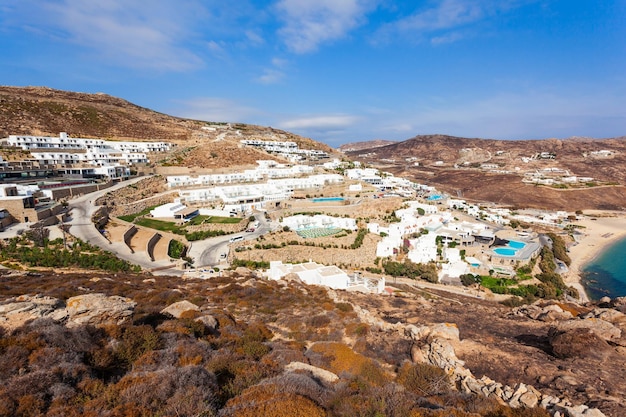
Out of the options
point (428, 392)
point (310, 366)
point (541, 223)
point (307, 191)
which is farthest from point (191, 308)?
point (541, 223)

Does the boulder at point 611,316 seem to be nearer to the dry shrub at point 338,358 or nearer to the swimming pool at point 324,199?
the dry shrub at point 338,358

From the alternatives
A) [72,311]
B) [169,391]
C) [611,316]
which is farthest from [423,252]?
[169,391]

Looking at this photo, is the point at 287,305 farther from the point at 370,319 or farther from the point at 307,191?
the point at 307,191

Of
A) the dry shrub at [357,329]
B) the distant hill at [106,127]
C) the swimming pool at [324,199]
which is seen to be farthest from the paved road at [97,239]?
the distant hill at [106,127]

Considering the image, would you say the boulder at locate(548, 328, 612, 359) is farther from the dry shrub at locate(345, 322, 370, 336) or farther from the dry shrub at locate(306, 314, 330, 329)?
the dry shrub at locate(306, 314, 330, 329)

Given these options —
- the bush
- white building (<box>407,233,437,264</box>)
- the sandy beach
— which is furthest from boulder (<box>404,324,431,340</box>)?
the sandy beach

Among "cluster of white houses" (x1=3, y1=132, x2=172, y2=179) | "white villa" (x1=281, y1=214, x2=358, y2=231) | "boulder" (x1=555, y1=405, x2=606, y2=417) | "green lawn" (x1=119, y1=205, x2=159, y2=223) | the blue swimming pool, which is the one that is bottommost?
the blue swimming pool

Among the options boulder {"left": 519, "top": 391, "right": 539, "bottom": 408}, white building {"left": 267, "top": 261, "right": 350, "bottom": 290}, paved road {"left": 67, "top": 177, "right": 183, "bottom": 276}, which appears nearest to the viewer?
boulder {"left": 519, "top": 391, "right": 539, "bottom": 408}
